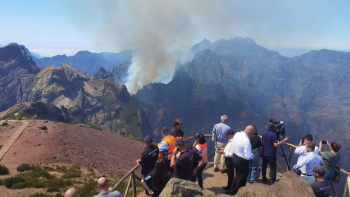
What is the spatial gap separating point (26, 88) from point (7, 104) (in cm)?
1835

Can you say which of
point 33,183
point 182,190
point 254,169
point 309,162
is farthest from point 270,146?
point 33,183

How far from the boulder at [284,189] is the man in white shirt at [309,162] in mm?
1907

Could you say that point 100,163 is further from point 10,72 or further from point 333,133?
point 333,133

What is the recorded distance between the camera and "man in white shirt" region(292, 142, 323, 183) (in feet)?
22.2

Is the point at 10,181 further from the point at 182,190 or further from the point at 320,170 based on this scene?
the point at 320,170

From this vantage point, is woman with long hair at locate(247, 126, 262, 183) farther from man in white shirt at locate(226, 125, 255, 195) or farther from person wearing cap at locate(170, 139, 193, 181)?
person wearing cap at locate(170, 139, 193, 181)

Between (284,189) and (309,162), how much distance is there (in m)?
2.65

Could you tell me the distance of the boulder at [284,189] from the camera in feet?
15.7

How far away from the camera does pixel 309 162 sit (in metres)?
6.79

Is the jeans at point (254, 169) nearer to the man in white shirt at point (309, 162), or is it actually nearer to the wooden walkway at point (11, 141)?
the man in white shirt at point (309, 162)

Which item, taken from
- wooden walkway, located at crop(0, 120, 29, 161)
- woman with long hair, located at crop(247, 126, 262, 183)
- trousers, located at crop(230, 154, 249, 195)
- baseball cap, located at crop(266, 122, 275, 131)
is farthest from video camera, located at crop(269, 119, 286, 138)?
wooden walkway, located at crop(0, 120, 29, 161)

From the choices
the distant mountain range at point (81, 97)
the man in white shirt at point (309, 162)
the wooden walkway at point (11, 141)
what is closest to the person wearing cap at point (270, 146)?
the man in white shirt at point (309, 162)

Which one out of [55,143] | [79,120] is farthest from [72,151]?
[79,120]

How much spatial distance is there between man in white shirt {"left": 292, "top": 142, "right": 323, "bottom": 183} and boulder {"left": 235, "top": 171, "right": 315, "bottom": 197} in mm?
1907
